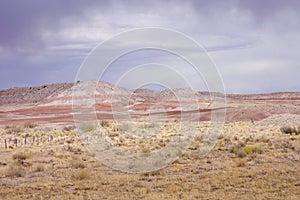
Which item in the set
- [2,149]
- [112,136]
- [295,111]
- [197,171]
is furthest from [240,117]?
[197,171]

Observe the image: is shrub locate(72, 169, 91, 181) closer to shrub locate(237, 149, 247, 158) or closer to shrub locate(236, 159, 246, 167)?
shrub locate(236, 159, 246, 167)

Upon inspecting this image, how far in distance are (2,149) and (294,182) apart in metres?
19.2

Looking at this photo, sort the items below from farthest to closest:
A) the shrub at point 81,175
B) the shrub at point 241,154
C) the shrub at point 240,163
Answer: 1. the shrub at point 241,154
2. the shrub at point 240,163
3. the shrub at point 81,175

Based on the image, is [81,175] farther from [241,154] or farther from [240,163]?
[241,154]

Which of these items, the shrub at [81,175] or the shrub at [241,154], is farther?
the shrub at [241,154]

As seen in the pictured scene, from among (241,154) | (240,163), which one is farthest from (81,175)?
(241,154)

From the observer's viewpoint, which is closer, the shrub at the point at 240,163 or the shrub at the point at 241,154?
the shrub at the point at 240,163

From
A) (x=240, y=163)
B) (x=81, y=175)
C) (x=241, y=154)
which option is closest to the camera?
(x=81, y=175)

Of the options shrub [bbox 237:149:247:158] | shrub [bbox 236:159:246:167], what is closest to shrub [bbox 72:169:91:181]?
shrub [bbox 236:159:246:167]

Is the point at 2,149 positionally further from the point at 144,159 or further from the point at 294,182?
the point at 294,182

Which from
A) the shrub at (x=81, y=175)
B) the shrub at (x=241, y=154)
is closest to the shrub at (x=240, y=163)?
the shrub at (x=241, y=154)

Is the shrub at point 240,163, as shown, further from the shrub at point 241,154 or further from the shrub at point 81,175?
the shrub at point 81,175

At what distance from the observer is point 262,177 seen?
594 inches

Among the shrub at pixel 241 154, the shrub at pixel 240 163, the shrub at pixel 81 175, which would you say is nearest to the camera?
the shrub at pixel 81 175
